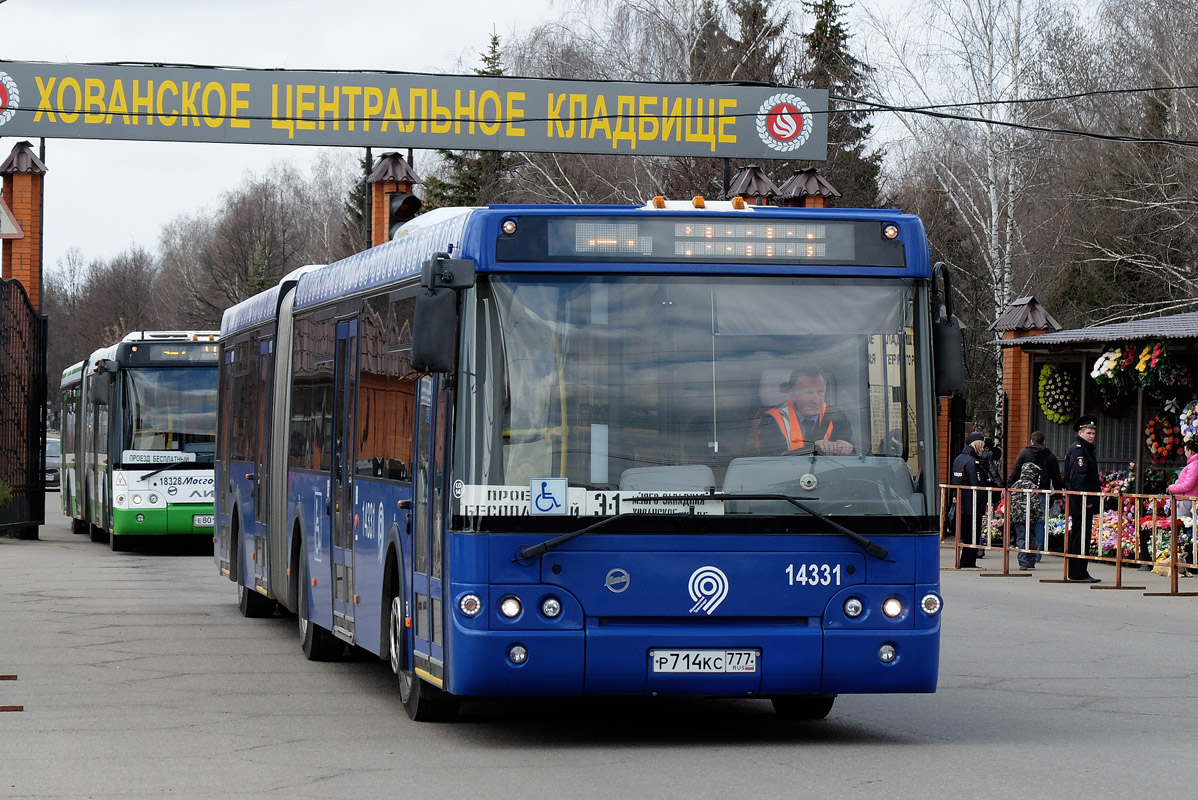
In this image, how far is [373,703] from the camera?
1107 centimetres

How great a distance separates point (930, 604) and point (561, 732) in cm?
202

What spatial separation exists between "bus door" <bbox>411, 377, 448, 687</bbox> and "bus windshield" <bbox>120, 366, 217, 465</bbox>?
54.4 ft

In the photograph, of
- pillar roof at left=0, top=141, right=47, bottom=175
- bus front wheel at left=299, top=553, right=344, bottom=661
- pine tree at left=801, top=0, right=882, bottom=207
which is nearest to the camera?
bus front wheel at left=299, top=553, right=344, bottom=661

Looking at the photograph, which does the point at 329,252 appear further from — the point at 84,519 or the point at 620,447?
the point at 620,447

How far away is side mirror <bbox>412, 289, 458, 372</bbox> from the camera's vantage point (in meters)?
8.73

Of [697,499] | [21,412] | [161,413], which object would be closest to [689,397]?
[697,499]

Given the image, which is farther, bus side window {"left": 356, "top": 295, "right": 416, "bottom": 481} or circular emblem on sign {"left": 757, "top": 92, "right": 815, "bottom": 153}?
circular emblem on sign {"left": 757, "top": 92, "right": 815, "bottom": 153}

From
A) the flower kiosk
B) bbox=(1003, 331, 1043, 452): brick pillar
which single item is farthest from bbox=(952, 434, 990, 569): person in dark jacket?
bbox=(1003, 331, 1043, 452): brick pillar

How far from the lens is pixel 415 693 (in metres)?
10.2

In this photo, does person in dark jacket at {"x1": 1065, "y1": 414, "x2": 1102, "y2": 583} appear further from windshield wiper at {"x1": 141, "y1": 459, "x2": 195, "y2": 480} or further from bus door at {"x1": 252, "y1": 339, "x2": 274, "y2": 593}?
windshield wiper at {"x1": 141, "y1": 459, "x2": 195, "y2": 480}

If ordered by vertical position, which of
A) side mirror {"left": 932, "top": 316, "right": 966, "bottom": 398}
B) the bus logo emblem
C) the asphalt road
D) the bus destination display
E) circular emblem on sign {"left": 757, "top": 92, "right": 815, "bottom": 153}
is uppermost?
circular emblem on sign {"left": 757, "top": 92, "right": 815, "bottom": 153}

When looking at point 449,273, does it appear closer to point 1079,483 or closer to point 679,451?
point 679,451

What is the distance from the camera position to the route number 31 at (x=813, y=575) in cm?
906

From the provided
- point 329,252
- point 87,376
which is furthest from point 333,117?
point 329,252
